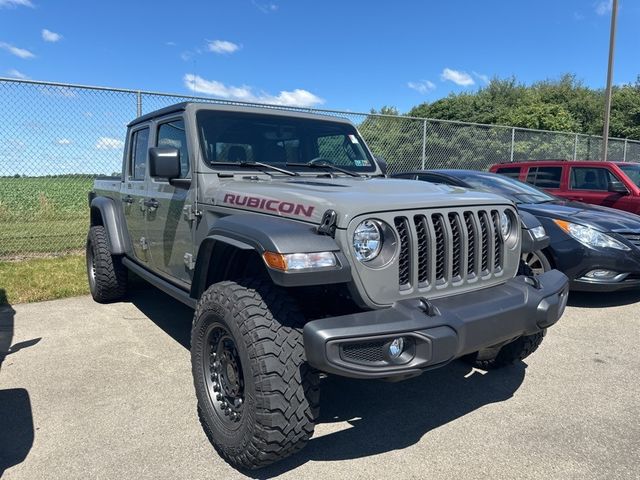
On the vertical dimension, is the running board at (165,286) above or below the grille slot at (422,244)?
below

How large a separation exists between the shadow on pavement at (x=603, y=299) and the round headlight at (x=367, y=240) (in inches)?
161

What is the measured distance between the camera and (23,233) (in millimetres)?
7820

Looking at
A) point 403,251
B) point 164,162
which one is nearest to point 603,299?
point 403,251

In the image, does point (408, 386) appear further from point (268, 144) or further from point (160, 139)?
point (160, 139)

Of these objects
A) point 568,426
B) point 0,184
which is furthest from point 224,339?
point 0,184

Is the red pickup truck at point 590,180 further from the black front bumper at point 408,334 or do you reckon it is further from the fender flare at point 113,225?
the fender flare at point 113,225

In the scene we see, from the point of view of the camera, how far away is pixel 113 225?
5055mm

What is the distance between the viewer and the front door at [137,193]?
4.42m

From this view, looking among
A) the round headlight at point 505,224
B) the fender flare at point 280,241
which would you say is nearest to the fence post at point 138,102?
the fender flare at point 280,241

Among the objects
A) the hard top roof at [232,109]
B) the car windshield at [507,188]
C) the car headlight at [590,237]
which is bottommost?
the car headlight at [590,237]

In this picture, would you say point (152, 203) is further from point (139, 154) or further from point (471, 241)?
point (471, 241)

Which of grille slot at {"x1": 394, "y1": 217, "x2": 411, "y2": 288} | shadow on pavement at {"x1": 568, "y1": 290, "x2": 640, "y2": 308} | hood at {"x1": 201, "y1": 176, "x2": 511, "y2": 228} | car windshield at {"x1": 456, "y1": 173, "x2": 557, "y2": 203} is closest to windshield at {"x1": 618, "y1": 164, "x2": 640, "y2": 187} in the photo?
car windshield at {"x1": 456, "y1": 173, "x2": 557, "y2": 203}

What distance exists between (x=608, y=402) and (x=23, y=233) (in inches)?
320

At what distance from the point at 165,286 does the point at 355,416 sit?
1829 mm
